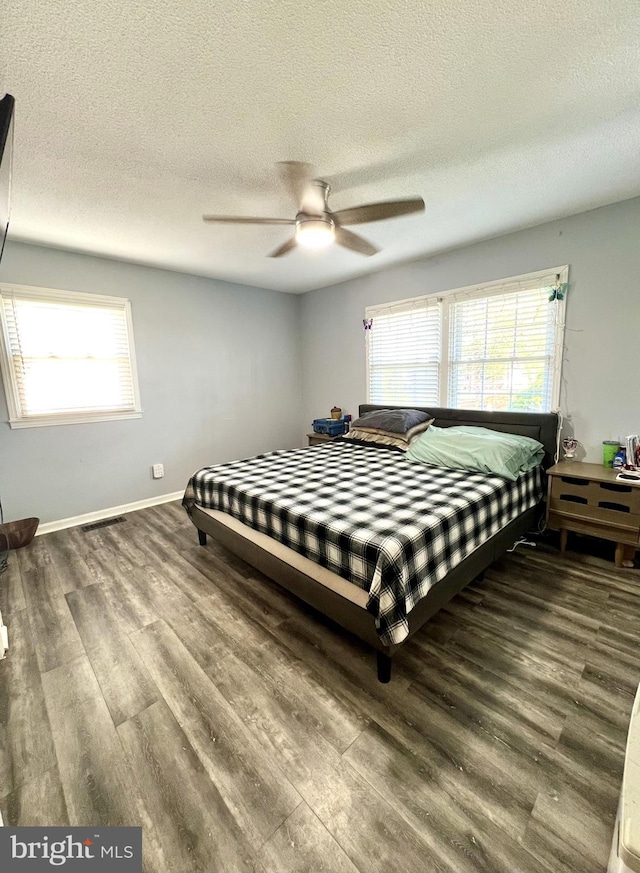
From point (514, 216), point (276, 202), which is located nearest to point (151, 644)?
point (276, 202)

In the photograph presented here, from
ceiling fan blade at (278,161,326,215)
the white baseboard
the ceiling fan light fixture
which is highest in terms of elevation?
ceiling fan blade at (278,161,326,215)

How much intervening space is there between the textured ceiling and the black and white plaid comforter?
1.93 m

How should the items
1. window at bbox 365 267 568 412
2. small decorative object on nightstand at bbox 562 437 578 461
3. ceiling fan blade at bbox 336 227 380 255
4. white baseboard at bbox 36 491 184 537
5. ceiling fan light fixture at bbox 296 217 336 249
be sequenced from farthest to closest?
white baseboard at bbox 36 491 184 537 < window at bbox 365 267 568 412 < small decorative object on nightstand at bbox 562 437 578 461 < ceiling fan blade at bbox 336 227 380 255 < ceiling fan light fixture at bbox 296 217 336 249

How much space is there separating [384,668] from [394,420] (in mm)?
2324

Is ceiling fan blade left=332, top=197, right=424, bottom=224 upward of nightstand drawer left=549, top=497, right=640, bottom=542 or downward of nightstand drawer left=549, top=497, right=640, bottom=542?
upward

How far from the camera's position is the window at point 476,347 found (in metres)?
2.93

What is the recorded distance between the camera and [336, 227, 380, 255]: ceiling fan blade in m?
2.25

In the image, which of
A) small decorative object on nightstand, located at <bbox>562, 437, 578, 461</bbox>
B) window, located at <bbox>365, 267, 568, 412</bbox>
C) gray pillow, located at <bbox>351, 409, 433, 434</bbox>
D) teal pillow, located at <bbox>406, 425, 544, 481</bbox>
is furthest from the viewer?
gray pillow, located at <bbox>351, 409, 433, 434</bbox>

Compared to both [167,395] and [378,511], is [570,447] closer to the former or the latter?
[378,511]

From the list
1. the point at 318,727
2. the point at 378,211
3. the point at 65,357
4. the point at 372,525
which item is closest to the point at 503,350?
the point at 378,211

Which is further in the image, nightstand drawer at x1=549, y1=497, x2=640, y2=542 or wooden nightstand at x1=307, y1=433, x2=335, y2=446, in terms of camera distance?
wooden nightstand at x1=307, y1=433, x2=335, y2=446

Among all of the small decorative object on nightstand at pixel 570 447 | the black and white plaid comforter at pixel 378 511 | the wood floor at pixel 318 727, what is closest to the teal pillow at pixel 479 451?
the black and white plaid comforter at pixel 378 511

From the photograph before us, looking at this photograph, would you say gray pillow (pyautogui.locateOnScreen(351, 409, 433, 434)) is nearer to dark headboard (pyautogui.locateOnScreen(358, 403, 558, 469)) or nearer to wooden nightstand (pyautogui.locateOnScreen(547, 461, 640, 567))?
dark headboard (pyautogui.locateOnScreen(358, 403, 558, 469))

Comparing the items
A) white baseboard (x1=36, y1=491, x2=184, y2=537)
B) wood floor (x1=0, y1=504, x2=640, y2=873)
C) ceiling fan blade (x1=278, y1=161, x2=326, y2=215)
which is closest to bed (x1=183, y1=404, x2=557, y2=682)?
wood floor (x1=0, y1=504, x2=640, y2=873)
